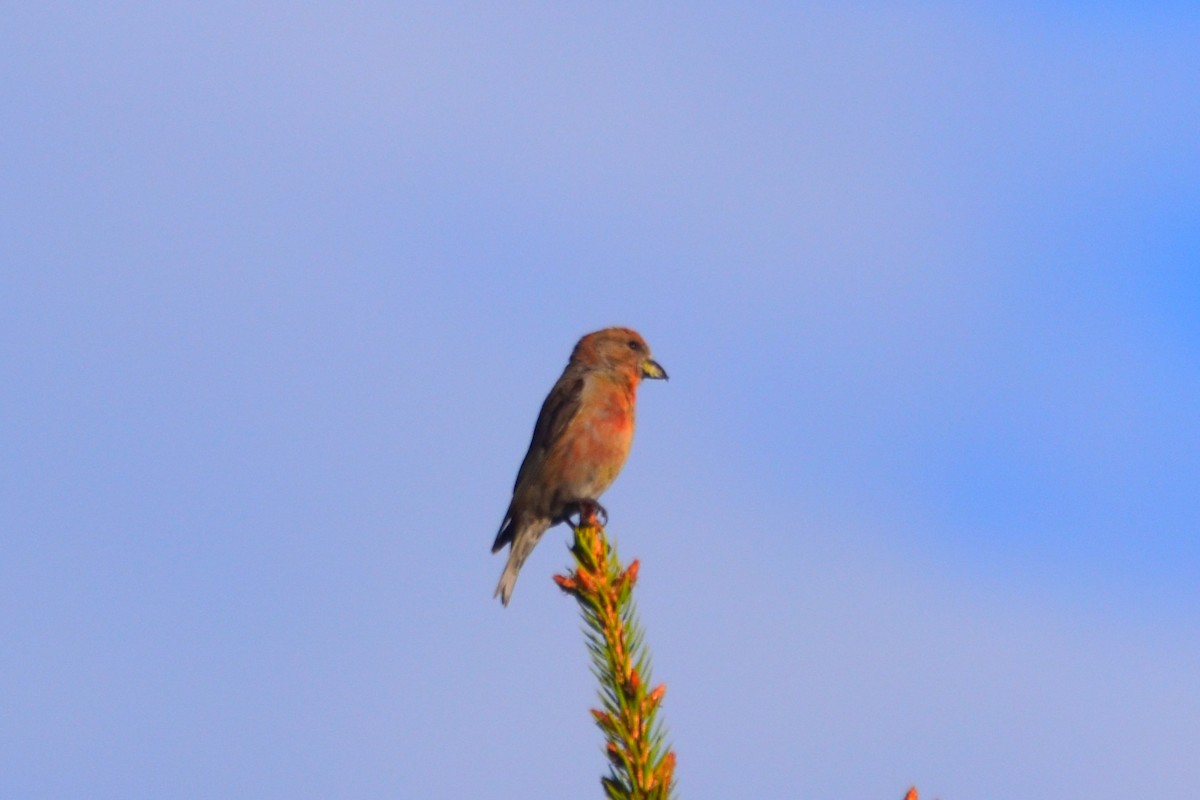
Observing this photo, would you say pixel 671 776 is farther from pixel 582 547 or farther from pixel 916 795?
pixel 582 547

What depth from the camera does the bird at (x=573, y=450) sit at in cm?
1099

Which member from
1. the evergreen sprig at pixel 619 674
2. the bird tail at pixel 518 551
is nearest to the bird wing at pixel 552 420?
the bird tail at pixel 518 551

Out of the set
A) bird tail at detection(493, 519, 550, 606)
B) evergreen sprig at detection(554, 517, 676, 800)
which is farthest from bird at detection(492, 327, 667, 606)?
evergreen sprig at detection(554, 517, 676, 800)

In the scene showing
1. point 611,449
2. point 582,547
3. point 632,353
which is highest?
point 632,353

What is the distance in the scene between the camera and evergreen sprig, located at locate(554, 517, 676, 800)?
3.75 meters

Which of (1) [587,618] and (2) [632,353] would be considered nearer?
(1) [587,618]

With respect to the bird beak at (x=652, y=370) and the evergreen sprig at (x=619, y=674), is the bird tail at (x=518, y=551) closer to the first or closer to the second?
the bird beak at (x=652, y=370)

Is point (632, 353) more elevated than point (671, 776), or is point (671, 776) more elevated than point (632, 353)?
point (632, 353)

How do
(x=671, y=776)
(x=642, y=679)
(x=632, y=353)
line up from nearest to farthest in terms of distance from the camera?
(x=671, y=776) < (x=642, y=679) < (x=632, y=353)

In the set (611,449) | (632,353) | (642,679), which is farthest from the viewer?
(632,353)

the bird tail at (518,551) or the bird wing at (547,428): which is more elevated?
the bird wing at (547,428)

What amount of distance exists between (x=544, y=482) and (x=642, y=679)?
702cm

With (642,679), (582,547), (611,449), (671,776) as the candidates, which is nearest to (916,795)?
(671,776)

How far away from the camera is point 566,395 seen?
1151 cm
